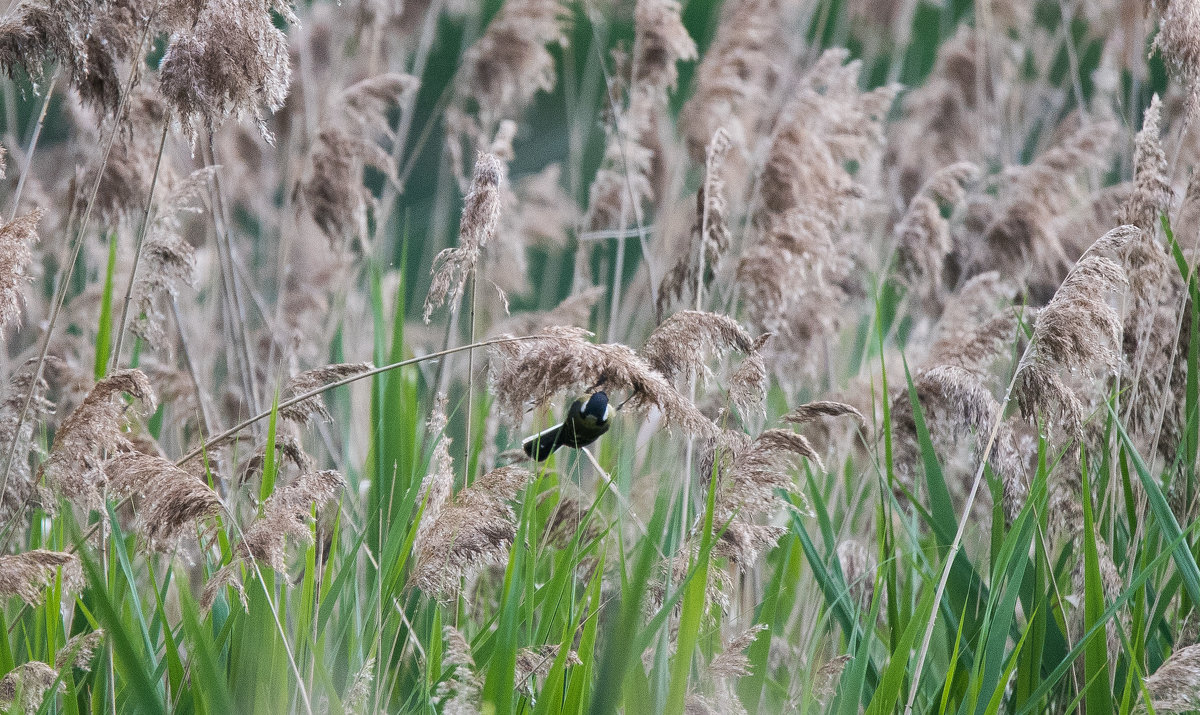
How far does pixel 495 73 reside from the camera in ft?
12.0

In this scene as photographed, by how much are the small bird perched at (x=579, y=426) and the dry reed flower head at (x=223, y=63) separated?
64 cm

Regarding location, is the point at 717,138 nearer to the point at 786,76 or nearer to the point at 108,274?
the point at 108,274

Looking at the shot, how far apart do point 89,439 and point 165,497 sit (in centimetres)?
23

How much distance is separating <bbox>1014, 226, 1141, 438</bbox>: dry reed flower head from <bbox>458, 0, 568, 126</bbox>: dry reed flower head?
90.1 inches

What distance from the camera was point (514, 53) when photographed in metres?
3.61

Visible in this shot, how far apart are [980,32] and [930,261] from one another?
1.86 m

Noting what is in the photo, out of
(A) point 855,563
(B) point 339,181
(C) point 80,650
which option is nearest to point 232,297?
(B) point 339,181

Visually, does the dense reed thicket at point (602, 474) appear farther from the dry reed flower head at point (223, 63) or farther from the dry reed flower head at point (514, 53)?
the dry reed flower head at point (514, 53)

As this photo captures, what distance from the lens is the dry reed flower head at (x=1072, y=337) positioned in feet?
4.89

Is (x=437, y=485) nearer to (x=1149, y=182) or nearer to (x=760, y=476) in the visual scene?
(x=760, y=476)

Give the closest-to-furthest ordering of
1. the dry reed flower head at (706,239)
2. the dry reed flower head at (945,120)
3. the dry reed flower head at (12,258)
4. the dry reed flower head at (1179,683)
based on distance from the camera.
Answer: the dry reed flower head at (1179,683), the dry reed flower head at (12,258), the dry reed flower head at (706,239), the dry reed flower head at (945,120)

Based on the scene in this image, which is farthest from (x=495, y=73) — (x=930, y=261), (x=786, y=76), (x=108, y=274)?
(x=108, y=274)

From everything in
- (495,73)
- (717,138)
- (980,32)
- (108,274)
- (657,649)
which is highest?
(980,32)

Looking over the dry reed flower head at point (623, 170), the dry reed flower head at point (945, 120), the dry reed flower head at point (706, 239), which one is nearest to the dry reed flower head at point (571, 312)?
the dry reed flower head at point (623, 170)
